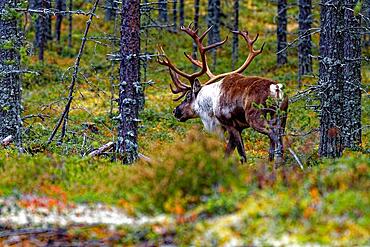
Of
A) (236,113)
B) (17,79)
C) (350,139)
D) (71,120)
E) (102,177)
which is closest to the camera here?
(102,177)

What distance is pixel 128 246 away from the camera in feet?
21.0

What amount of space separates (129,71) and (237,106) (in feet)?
7.03

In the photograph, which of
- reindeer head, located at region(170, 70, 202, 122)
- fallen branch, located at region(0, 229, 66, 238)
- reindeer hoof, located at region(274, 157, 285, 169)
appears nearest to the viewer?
fallen branch, located at region(0, 229, 66, 238)

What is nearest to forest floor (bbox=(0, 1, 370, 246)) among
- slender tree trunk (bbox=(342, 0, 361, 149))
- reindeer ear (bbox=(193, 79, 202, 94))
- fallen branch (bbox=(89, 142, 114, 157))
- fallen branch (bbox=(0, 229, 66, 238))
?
fallen branch (bbox=(0, 229, 66, 238))

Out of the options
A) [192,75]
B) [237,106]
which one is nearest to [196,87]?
[192,75]

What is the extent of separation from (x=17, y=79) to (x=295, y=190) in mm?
7969

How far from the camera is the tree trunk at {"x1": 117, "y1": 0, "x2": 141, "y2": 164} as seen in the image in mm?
11781

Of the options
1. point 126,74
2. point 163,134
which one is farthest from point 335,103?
point 163,134

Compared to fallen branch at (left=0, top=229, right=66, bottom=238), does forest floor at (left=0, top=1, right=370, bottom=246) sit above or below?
above

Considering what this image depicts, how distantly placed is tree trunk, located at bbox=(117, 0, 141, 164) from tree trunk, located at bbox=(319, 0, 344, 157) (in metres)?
3.27

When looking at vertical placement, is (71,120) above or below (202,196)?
below

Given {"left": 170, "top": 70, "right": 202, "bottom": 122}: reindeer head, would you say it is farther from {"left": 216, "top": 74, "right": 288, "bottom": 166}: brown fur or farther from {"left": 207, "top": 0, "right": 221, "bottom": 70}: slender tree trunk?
{"left": 207, "top": 0, "right": 221, "bottom": 70}: slender tree trunk

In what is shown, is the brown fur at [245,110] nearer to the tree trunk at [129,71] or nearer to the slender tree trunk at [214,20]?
the tree trunk at [129,71]

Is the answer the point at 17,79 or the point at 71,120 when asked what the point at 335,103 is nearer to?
the point at 17,79
